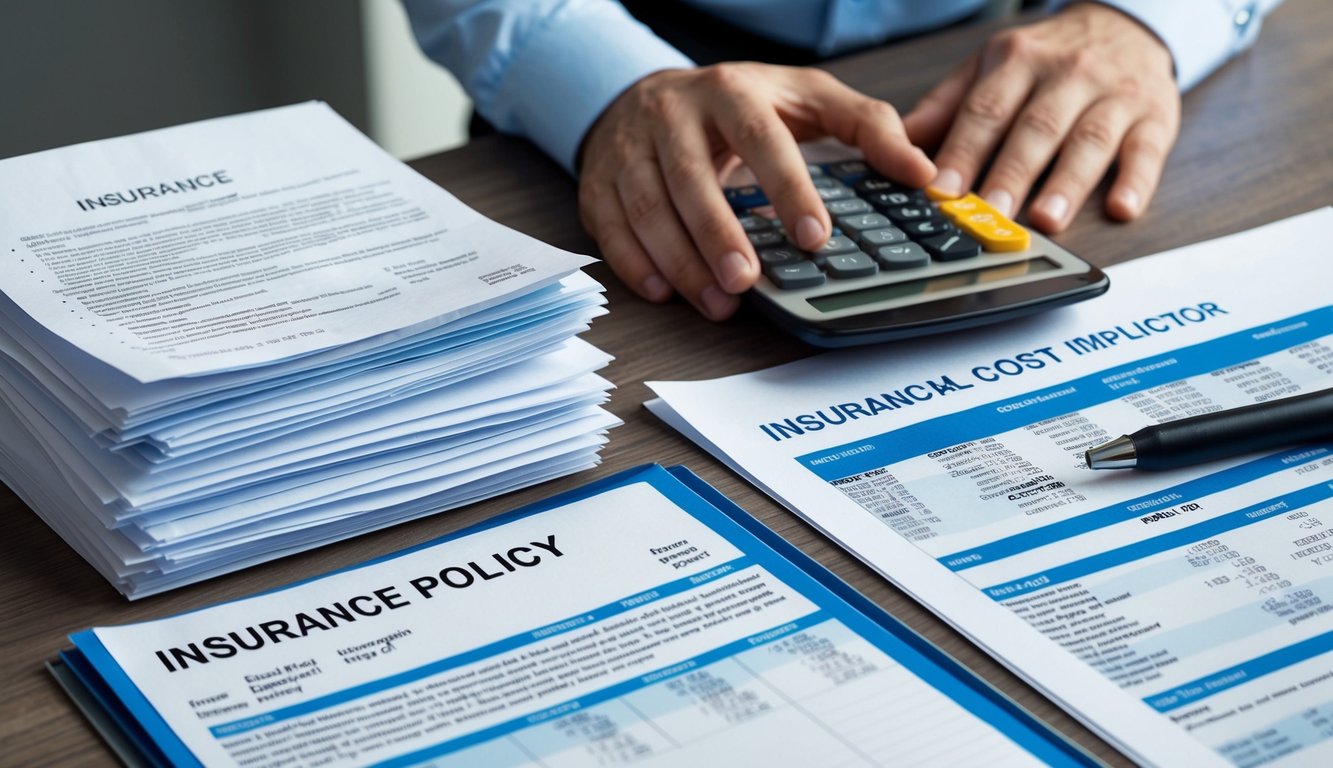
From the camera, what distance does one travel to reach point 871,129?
770 mm

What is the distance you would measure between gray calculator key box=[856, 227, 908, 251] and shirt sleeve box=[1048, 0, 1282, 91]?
370 millimetres

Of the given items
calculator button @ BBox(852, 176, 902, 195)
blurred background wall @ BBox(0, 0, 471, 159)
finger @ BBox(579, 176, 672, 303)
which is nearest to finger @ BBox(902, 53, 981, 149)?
calculator button @ BBox(852, 176, 902, 195)

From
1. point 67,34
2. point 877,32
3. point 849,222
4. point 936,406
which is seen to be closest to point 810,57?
point 877,32

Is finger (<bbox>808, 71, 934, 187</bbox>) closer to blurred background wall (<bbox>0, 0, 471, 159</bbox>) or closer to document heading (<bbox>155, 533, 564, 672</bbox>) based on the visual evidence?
document heading (<bbox>155, 533, 564, 672</bbox>)

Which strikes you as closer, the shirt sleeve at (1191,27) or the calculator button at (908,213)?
the calculator button at (908,213)

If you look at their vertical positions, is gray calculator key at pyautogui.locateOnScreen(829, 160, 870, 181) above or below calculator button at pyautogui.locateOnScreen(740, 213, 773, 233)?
above

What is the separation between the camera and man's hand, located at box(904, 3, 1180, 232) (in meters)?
0.79

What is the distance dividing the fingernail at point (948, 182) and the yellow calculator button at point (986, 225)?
15mm

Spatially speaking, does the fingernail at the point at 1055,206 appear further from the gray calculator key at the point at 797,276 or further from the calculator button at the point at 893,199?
the gray calculator key at the point at 797,276

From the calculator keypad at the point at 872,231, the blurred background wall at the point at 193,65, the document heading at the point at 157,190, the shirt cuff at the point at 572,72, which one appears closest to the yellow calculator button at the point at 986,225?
the calculator keypad at the point at 872,231

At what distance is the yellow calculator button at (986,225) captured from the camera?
0.69 m

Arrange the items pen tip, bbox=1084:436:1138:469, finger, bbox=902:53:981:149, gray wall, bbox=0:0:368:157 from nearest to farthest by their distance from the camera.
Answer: pen tip, bbox=1084:436:1138:469
finger, bbox=902:53:981:149
gray wall, bbox=0:0:368:157

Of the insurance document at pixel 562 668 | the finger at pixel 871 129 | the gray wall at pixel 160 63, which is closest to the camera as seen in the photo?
the insurance document at pixel 562 668

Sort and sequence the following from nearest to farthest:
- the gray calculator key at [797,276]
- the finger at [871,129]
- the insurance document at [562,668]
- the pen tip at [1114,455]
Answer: the insurance document at [562,668]
the pen tip at [1114,455]
the gray calculator key at [797,276]
the finger at [871,129]
